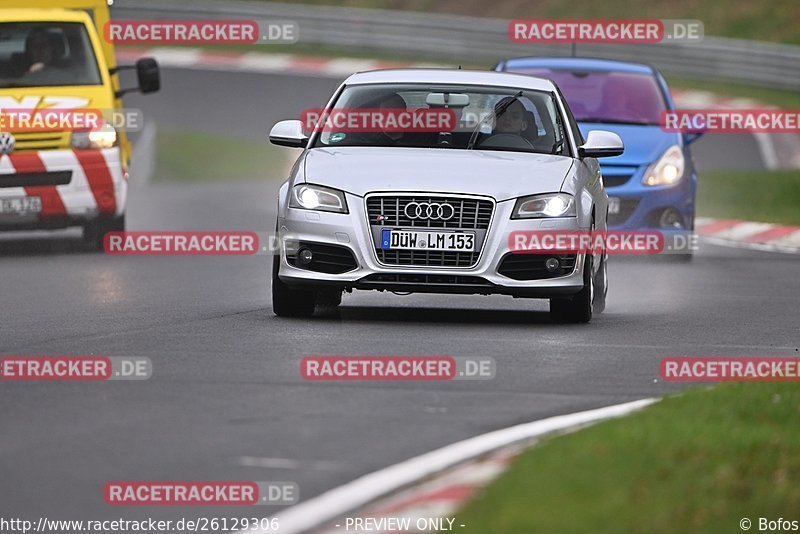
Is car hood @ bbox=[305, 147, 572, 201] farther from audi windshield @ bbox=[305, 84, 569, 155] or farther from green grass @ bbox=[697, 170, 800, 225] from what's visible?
green grass @ bbox=[697, 170, 800, 225]

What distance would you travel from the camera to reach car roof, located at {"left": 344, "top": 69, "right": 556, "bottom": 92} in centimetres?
1373

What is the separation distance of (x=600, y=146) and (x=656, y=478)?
6.80 m

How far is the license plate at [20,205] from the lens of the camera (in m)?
18.2

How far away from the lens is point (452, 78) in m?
13.8

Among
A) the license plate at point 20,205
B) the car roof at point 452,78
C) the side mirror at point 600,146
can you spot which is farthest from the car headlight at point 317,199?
the license plate at point 20,205

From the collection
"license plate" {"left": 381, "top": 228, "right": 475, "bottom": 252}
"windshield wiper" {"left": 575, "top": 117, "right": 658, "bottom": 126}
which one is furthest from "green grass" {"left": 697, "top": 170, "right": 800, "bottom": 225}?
"license plate" {"left": 381, "top": 228, "right": 475, "bottom": 252}

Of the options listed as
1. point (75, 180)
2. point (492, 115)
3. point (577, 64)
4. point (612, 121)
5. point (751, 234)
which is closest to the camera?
point (492, 115)

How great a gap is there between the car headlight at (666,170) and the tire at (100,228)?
16.1 feet

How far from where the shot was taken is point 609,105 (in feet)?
64.2

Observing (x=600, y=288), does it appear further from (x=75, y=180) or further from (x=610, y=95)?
(x=75, y=180)

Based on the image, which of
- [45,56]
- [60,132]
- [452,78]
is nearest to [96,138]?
[60,132]

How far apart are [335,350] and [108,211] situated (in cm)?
818

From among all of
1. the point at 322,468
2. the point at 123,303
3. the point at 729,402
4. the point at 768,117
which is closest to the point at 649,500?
the point at 322,468

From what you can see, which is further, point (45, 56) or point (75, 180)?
point (45, 56)
